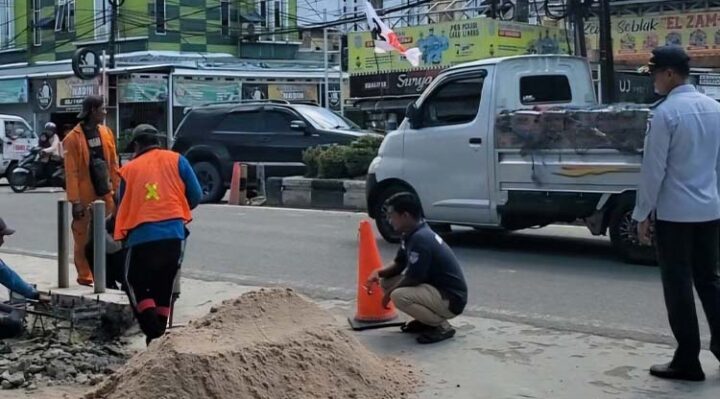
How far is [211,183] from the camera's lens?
19.1m

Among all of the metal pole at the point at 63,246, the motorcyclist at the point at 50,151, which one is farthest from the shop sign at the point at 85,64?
the metal pole at the point at 63,246

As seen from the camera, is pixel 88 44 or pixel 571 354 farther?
pixel 88 44

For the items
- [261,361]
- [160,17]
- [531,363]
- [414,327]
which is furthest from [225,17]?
[261,361]

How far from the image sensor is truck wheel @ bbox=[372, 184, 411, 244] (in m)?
12.0

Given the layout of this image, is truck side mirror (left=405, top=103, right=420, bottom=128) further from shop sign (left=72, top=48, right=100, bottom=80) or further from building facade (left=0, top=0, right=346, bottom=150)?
building facade (left=0, top=0, right=346, bottom=150)

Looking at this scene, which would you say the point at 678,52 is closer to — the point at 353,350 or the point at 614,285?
the point at 353,350

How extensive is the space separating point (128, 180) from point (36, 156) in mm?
17752

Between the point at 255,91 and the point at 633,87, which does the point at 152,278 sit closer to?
the point at 633,87

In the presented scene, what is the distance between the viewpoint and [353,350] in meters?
5.89

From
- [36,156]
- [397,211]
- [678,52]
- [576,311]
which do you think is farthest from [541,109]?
[36,156]

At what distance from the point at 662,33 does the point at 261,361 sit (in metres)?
22.4

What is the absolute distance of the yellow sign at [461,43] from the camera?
2639 centimetres

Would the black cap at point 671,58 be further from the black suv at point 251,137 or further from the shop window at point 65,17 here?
the shop window at point 65,17

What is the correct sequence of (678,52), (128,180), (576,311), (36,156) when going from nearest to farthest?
1. (678,52)
2. (128,180)
3. (576,311)
4. (36,156)
